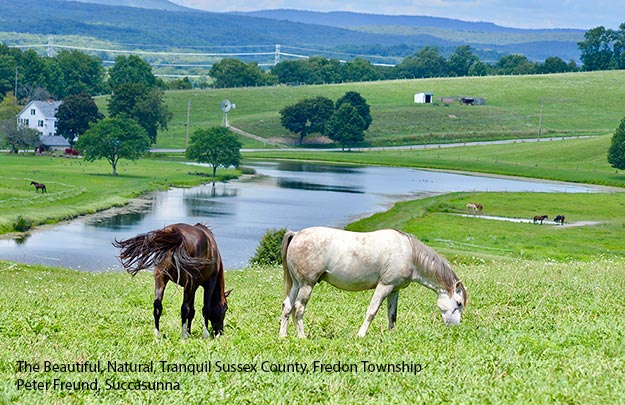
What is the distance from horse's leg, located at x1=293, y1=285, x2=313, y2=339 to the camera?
56.6 feet

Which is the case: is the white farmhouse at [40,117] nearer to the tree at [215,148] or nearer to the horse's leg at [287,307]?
the tree at [215,148]

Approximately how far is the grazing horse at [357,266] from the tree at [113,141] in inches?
3660

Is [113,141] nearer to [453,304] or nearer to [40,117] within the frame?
[40,117]

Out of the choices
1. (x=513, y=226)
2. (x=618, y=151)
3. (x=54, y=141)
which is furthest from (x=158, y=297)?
(x=54, y=141)

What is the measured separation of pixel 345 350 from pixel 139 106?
5479 inches

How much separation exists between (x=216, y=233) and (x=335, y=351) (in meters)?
49.5

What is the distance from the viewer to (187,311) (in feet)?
55.5

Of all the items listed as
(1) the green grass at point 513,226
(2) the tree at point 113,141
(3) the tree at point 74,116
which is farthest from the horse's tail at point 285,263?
(3) the tree at point 74,116

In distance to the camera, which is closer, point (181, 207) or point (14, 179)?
point (181, 207)

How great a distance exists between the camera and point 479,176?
127 meters

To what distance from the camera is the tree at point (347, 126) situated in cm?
16975

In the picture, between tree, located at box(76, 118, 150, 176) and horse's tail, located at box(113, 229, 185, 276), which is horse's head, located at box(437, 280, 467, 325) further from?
tree, located at box(76, 118, 150, 176)

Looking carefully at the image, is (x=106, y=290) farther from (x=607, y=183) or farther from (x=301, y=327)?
(x=607, y=183)

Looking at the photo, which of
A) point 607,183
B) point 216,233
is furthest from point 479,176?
point 216,233
